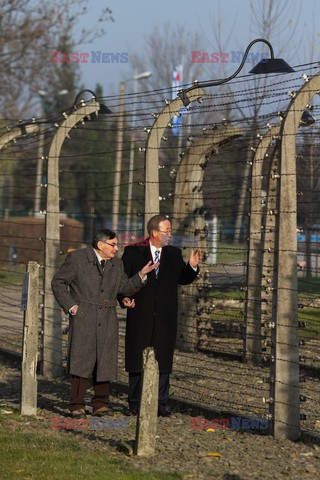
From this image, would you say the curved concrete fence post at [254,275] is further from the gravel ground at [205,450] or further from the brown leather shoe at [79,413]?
the brown leather shoe at [79,413]

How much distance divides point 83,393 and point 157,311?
912 millimetres

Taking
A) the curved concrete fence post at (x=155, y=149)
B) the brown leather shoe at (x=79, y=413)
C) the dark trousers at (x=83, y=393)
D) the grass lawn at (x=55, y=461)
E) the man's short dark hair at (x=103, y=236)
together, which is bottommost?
the grass lawn at (x=55, y=461)

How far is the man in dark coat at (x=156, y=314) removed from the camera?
989 centimetres

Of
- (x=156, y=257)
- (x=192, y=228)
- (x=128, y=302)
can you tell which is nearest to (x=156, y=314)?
(x=128, y=302)

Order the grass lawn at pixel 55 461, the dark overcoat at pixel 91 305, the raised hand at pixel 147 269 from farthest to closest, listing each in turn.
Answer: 1. the dark overcoat at pixel 91 305
2. the raised hand at pixel 147 269
3. the grass lawn at pixel 55 461

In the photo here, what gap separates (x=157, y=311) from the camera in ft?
32.6

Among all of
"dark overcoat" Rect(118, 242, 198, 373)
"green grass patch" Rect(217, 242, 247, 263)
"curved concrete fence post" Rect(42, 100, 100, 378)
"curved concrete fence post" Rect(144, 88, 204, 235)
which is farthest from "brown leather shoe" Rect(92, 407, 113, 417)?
"curved concrete fence post" Rect(42, 100, 100, 378)

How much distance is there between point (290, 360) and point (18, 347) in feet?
24.1

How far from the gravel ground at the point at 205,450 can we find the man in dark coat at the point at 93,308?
392 millimetres

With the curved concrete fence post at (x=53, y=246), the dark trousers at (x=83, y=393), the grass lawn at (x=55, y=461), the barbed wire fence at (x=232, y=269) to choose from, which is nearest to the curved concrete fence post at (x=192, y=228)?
the barbed wire fence at (x=232, y=269)

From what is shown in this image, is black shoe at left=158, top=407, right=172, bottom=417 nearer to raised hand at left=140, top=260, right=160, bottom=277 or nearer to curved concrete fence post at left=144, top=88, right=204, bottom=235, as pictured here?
raised hand at left=140, top=260, right=160, bottom=277

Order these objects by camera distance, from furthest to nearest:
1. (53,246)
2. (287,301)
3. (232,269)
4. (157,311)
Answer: (232,269) < (53,246) < (157,311) < (287,301)

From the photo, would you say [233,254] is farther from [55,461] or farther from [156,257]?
[55,461]

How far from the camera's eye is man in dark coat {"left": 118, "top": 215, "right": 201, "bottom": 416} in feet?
32.4
